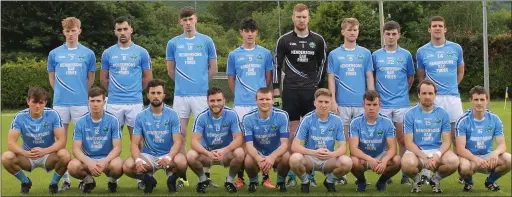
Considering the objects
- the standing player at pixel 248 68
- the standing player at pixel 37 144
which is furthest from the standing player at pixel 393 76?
the standing player at pixel 37 144

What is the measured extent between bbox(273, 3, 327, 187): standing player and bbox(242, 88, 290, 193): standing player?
56 cm

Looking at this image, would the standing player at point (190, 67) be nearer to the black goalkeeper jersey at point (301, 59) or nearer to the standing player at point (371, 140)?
the black goalkeeper jersey at point (301, 59)

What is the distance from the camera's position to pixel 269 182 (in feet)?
23.9

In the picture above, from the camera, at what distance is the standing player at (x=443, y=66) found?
750cm

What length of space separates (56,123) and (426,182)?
12.6ft

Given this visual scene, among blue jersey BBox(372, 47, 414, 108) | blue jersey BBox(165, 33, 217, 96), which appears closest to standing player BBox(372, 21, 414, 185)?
blue jersey BBox(372, 47, 414, 108)

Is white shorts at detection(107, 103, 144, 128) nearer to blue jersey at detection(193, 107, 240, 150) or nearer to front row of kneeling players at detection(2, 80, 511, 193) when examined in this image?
front row of kneeling players at detection(2, 80, 511, 193)

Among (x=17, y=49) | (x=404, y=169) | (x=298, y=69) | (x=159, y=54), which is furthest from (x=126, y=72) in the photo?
(x=17, y=49)

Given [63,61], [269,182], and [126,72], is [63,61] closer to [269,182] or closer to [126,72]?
[126,72]

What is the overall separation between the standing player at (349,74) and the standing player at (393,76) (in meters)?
0.12

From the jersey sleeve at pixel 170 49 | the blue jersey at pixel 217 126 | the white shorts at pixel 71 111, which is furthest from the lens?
the jersey sleeve at pixel 170 49

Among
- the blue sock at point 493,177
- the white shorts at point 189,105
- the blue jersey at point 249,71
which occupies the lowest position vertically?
the blue sock at point 493,177

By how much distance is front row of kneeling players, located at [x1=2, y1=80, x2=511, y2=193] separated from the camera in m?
6.66

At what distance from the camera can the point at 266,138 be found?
277 inches
